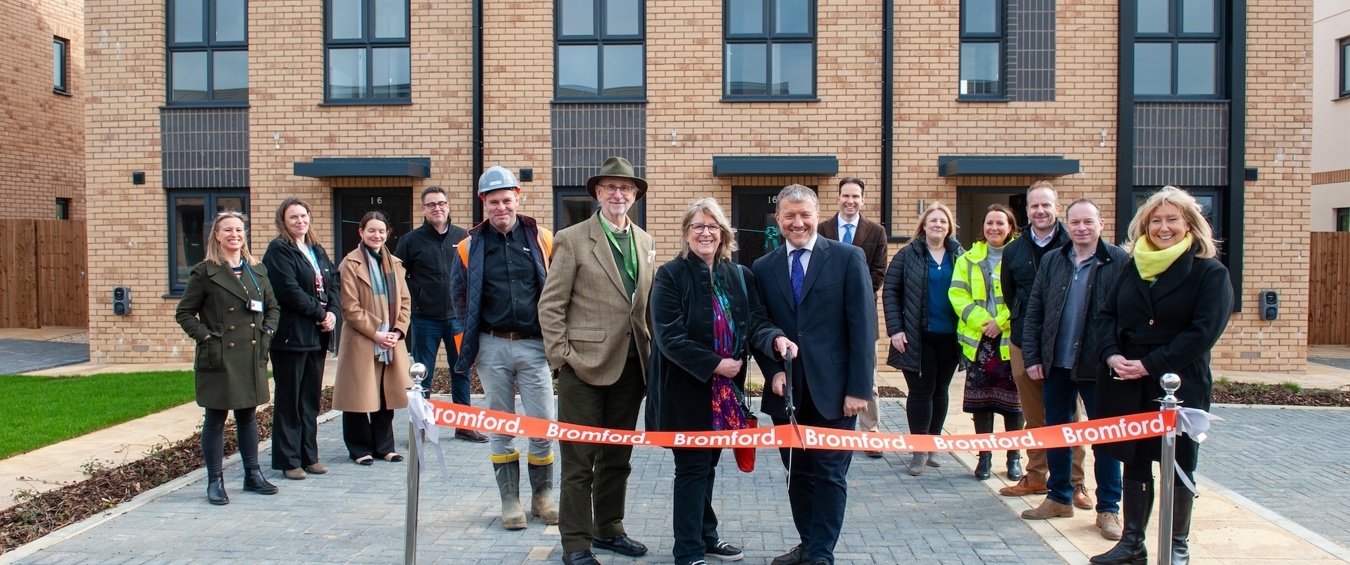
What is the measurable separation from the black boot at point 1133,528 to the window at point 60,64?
2261cm

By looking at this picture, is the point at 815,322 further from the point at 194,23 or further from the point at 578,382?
the point at 194,23

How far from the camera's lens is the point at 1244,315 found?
38.2 feet

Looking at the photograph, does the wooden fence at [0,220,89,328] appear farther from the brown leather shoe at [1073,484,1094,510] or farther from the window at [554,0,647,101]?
the brown leather shoe at [1073,484,1094,510]

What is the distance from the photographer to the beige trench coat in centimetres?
678

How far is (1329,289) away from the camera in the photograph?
15.7 metres

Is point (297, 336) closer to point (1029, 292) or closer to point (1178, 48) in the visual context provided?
point (1029, 292)

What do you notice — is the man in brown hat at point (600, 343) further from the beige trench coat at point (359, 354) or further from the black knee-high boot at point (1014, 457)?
the black knee-high boot at point (1014, 457)

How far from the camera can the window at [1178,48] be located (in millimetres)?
11758

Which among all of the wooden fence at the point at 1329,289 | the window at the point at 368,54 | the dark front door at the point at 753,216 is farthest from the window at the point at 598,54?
the wooden fence at the point at 1329,289

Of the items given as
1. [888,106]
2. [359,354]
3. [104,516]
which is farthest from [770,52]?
[104,516]

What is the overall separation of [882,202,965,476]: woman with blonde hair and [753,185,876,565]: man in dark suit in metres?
1.91

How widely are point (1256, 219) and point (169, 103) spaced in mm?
14238

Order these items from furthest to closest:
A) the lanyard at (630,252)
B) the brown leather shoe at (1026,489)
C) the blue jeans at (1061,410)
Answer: the brown leather shoe at (1026,489)
the blue jeans at (1061,410)
the lanyard at (630,252)

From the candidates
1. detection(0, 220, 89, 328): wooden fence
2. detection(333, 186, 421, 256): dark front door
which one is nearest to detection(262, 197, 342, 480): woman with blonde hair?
detection(333, 186, 421, 256): dark front door
